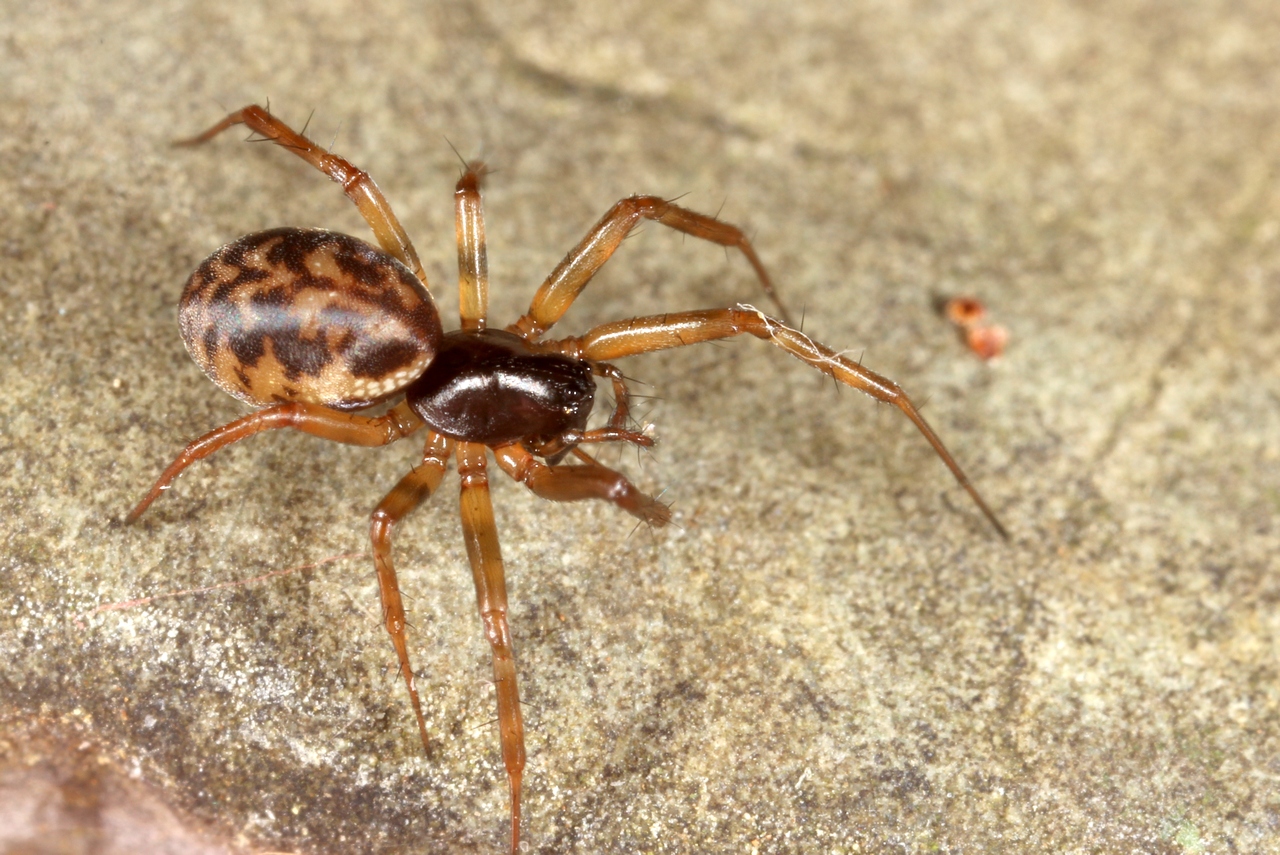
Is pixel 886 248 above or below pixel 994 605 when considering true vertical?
above

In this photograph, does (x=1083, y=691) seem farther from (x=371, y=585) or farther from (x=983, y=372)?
(x=371, y=585)

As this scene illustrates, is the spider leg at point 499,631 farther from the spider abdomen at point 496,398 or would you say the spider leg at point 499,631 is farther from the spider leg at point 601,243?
the spider leg at point 601,243

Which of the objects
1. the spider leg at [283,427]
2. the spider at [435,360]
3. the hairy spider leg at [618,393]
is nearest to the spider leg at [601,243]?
the spider at [435,360]

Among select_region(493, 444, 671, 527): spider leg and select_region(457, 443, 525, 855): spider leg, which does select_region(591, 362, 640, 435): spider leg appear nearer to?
select_region(493, 444, 671, 527): spider leg

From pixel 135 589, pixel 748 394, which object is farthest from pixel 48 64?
pixel 748 394

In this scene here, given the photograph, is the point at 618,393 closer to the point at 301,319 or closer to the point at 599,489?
the point at 599,489

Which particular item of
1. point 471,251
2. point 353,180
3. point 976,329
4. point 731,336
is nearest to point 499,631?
point 731,336
